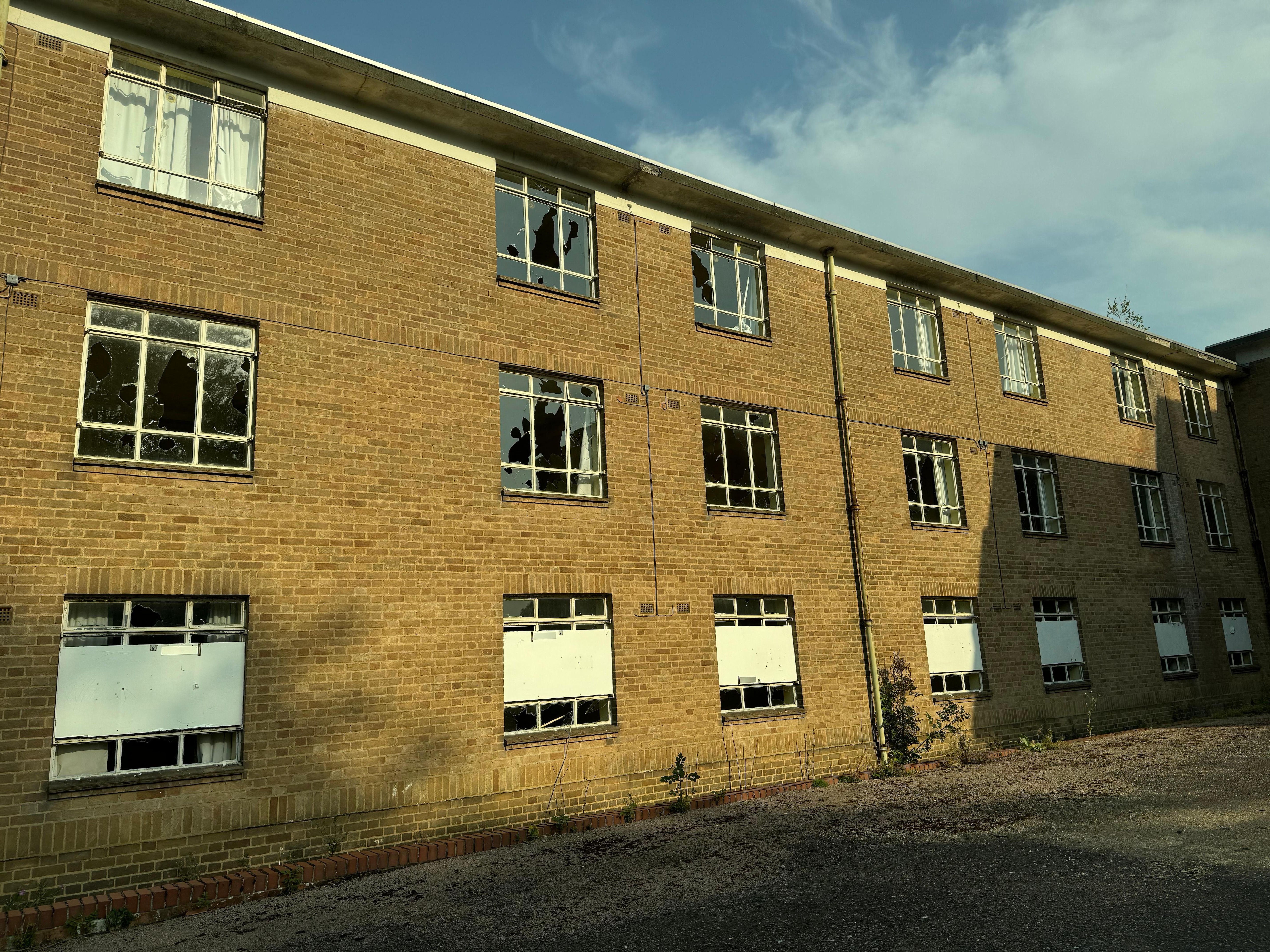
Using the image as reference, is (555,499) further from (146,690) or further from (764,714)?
(146,690)

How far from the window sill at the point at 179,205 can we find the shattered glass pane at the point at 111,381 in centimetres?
151

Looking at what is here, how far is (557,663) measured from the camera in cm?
1074

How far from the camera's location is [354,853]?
29.2 feet

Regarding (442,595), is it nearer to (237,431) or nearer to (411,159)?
(237,431)

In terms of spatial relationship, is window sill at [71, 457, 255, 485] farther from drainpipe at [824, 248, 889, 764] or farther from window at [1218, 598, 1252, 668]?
window at [1218, 598, 1252, 668]

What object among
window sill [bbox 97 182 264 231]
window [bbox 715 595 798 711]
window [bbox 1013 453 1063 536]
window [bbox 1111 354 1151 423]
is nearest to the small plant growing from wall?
window [bbox 715 595 798 711]

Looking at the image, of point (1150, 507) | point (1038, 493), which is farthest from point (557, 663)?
point (1150, 507)

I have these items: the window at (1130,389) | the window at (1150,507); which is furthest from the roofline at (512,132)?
the window at (1150,507)

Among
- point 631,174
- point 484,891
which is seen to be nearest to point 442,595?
point 484,891

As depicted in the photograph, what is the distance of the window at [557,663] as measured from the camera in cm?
1044

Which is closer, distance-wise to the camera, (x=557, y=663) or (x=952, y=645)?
(x=557, y=663)

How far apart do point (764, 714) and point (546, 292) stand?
260 inches

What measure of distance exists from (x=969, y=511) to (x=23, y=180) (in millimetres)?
14600

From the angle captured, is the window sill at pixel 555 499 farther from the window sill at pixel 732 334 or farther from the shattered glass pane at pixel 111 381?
the shattered glass pane at pixel 111 381
